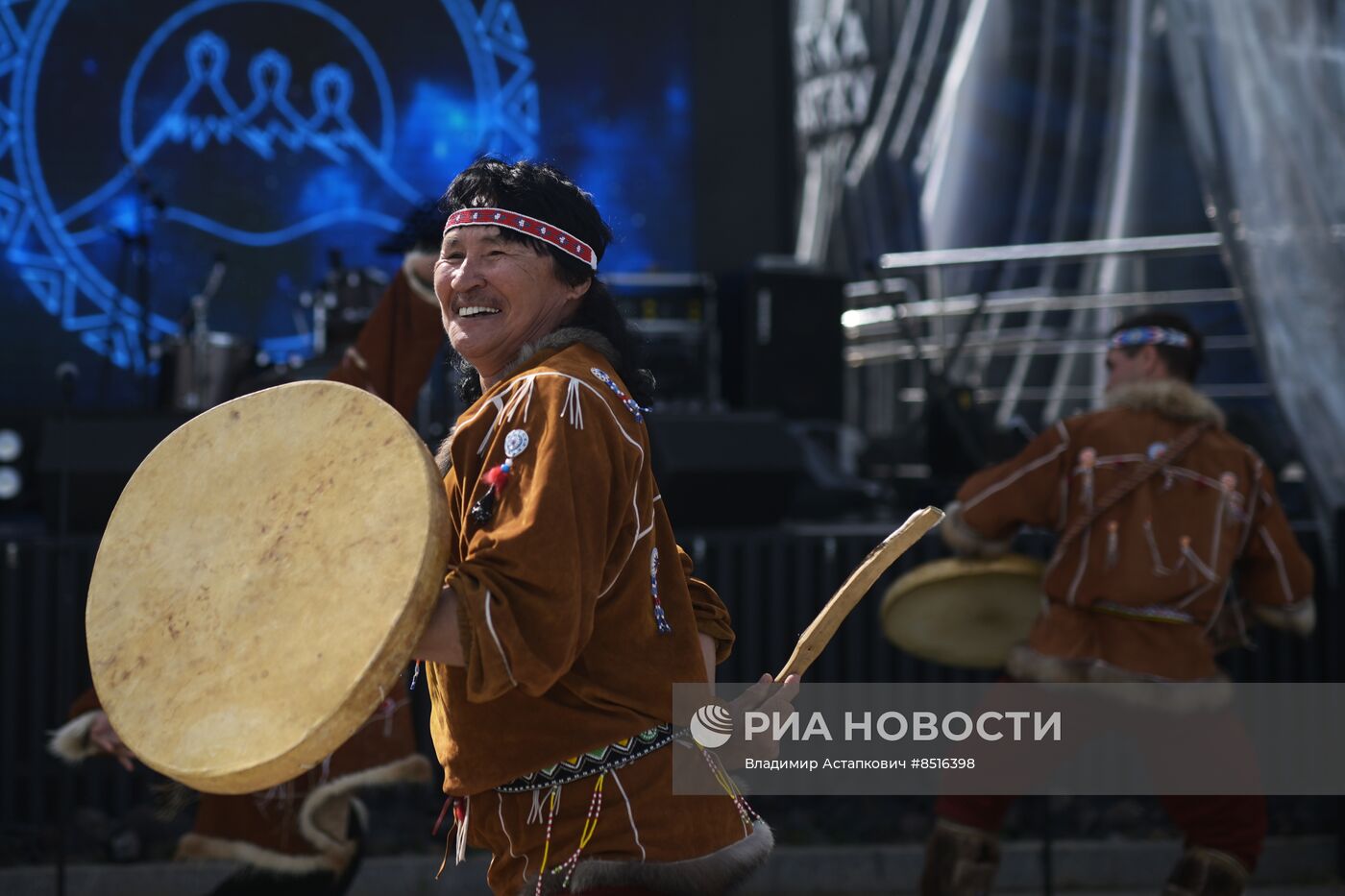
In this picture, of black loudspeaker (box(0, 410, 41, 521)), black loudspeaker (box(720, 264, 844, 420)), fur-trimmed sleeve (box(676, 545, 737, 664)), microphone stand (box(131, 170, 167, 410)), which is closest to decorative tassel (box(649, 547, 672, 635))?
fur-trimmed sleeve (box(676, 545, 737, 664))

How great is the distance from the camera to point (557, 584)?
1.64m

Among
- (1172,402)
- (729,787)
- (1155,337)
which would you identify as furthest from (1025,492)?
(729,787)

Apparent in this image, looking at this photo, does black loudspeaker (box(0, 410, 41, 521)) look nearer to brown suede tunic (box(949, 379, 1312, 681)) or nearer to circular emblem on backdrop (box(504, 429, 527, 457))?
brown suede tunic (box(949, 379, 1312, 681))

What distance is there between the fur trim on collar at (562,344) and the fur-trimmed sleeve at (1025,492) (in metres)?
2.34

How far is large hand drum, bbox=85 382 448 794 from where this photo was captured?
5.22ft

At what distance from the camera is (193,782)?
1635 millimetres

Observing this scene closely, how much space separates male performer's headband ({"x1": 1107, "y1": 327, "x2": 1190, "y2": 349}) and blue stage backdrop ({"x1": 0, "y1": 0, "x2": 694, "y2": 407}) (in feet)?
14.6

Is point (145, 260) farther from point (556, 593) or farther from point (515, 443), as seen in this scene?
point (556, 593)

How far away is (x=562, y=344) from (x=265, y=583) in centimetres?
50

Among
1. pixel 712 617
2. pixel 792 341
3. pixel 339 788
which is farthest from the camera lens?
pixel 792 341

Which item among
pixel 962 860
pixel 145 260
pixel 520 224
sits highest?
pixel 145 260

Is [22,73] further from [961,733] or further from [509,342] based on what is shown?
[509,342]

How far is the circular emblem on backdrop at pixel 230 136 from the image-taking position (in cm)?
760

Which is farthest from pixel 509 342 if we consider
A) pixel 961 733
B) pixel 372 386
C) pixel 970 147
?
pixel 970 147
